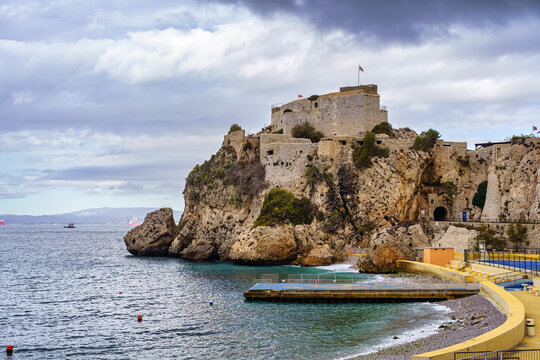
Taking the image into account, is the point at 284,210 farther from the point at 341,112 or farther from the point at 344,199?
the point at 341,112

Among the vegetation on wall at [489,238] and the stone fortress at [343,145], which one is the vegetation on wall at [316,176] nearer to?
the stone fortress at [343,145]

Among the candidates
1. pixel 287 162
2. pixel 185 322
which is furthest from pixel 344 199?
pixel 185 322

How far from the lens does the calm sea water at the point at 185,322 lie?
23.5m

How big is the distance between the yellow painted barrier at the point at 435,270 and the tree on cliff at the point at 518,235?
1091cm

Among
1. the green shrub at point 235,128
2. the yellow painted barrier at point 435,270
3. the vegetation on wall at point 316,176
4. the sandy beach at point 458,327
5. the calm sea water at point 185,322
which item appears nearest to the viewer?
the sandy beach at point 458,327

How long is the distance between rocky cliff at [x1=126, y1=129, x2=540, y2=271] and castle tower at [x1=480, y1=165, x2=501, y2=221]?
0.69m

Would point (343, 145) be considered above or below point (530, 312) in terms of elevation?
above

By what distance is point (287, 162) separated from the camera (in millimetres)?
62781

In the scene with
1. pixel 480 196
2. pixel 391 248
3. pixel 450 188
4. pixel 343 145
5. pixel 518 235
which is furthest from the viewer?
pixel 450 188

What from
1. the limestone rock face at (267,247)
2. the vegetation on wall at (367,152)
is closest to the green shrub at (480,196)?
the vegetation on wall at (367,152)

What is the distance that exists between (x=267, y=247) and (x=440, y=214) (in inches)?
919

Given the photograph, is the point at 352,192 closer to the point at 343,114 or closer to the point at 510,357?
the point at 343,114

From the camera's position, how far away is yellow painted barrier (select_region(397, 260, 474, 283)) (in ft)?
117

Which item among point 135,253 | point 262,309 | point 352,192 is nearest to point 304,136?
point 352,192
